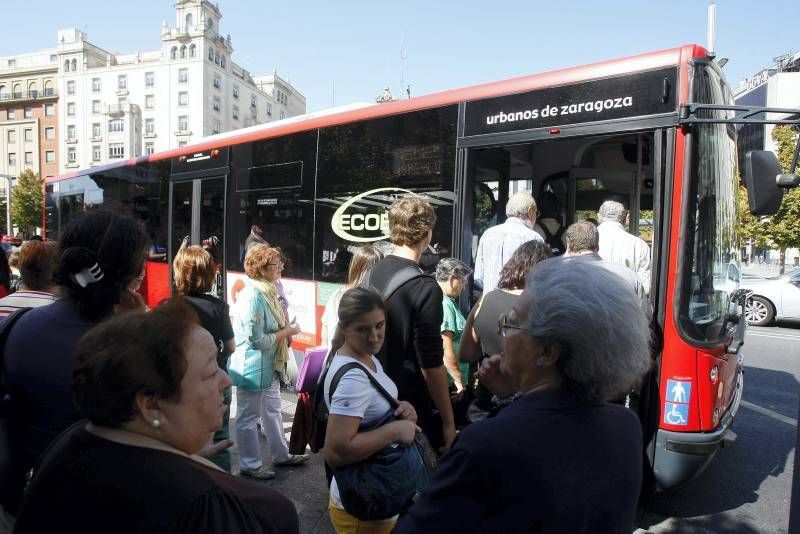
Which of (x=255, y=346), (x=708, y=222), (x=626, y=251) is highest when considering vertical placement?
(x=708, y=222)

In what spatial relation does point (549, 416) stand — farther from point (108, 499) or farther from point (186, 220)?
point (186, 220)

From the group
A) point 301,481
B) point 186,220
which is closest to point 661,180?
point 301,481

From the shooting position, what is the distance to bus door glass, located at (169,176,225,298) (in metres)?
7.90

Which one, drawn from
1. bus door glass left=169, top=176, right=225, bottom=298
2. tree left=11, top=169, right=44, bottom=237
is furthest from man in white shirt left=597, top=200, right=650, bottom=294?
tree left=11, top=169, right=44, bottom=237

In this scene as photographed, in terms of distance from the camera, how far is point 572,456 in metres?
1.22

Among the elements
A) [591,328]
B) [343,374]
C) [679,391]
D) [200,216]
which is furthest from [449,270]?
[200,216]

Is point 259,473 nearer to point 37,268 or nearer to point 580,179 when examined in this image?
point 37,268

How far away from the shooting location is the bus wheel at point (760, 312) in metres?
12.7

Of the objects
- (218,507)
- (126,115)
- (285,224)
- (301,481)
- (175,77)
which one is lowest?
(301,481)

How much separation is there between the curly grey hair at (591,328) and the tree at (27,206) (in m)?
62.6

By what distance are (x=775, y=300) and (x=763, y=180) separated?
1092 cm

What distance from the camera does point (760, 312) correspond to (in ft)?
42.1

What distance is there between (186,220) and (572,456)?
28.0 feet

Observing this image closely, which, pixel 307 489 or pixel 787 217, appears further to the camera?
Answer: pixel 787 217
